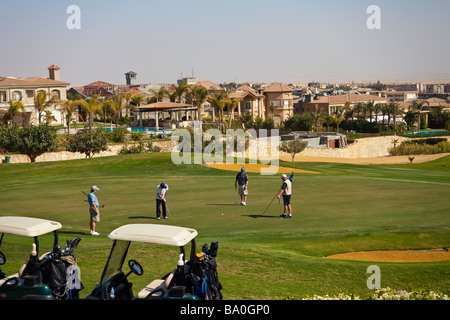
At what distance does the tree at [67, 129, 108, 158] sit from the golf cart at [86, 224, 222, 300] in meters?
48.0

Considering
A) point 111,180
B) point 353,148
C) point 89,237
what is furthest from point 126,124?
point 89,237

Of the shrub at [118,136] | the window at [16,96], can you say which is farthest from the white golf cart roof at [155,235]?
the window at [16,96]

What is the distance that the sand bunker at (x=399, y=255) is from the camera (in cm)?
1560

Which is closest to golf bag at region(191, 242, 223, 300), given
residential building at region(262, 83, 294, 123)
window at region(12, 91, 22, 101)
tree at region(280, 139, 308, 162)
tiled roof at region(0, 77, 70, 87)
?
tree at region(280, 139, 308, 162)

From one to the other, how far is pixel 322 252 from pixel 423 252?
318cm

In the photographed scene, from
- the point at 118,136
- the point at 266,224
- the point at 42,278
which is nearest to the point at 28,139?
the point at 118,136

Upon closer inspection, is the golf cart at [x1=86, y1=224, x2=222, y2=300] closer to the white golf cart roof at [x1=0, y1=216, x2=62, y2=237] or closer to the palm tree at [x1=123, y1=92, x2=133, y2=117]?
the white golf cart roof at [x1=0, y1=216, x2=62, y2=237]

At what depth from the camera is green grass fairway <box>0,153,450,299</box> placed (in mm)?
12680

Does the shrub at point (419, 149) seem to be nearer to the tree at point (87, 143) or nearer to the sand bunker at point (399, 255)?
the tree at point (87, 143)

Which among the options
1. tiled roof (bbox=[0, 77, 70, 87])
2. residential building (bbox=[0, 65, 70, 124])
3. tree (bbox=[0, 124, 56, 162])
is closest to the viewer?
tree (bbox=[0, 124, 56, 162])

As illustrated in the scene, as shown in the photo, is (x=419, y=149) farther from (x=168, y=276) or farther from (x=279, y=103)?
Answer: (x=168, y=276)

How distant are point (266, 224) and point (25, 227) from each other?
10424 millimetres
